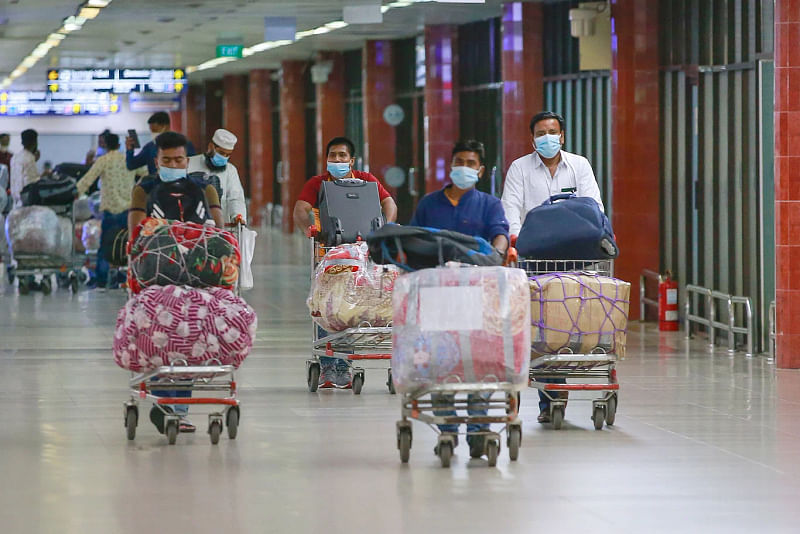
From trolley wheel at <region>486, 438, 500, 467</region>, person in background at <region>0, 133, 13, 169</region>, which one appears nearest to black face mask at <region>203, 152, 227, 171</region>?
trolley wheel at <region>486, 438, 500, 467</region>

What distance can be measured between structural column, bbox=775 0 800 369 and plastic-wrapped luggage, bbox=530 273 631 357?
340 centimetres

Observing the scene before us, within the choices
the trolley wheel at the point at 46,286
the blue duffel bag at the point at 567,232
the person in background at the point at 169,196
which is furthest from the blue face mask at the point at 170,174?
the trolley wheel at the point at 46,286

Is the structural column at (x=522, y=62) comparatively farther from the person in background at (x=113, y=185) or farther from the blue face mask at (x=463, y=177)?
the blue face mask at (x=463, y=177)

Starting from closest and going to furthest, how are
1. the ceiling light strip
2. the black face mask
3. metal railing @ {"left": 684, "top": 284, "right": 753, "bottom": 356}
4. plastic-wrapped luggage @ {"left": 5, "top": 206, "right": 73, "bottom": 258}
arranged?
the black face mask, metal railing @ {"left": 684, "top": 284, "right": 753, "bottom": 356}, plastic-wrapped luggage @ {"left": 5, "top": 206, "right": 73, "bottom": 258}, the ceiling light strip

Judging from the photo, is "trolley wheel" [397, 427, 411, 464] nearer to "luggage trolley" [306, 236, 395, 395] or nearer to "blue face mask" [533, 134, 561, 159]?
"blue face mask" [533, 134, 561, 159]

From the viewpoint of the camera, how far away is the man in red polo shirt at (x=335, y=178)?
10.3m

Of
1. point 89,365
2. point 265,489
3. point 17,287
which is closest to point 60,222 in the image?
point 17,287

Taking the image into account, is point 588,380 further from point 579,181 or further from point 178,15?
point 178,15

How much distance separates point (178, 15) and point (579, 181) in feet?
49.4

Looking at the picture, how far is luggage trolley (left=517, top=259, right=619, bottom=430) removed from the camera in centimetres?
842

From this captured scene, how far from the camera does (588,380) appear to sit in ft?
37.8

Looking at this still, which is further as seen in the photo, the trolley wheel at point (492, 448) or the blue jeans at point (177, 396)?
Answer: the blue jeans at point (177, 396)

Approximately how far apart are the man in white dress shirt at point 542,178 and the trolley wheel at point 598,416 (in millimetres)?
1140

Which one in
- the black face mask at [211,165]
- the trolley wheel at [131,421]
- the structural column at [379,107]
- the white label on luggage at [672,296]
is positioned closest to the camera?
the trolley wheel at [131,421]
